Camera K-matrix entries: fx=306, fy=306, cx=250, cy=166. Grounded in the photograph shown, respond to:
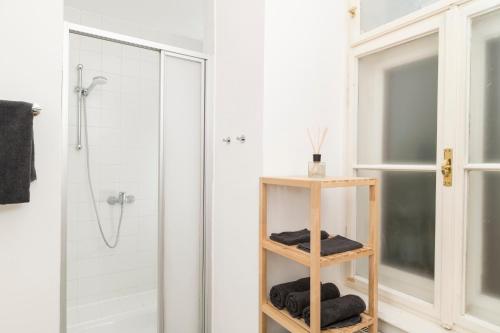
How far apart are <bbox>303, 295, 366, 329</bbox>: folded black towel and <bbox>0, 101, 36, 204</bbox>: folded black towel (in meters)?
1.15

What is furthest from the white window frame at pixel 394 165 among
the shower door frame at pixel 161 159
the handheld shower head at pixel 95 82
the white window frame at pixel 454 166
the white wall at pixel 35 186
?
the handheld shower head at pixel 95 82

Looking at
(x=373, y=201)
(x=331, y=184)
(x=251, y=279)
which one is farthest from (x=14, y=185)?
(x=373, y=201)

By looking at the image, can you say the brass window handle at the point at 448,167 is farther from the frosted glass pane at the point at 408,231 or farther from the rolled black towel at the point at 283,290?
the rolled black towel at the point at 283,290

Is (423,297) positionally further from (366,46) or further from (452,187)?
(366,46)

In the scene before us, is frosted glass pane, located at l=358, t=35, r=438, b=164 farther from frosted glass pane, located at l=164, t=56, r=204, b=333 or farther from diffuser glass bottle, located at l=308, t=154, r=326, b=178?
frosted glass pane, located at l=164, t=56, r=204, b=333

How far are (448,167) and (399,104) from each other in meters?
0.35

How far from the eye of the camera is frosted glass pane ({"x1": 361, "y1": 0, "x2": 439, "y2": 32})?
4.18 ft

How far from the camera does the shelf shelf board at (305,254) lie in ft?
3.51

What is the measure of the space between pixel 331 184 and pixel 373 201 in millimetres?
257

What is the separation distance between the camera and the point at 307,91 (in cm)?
143

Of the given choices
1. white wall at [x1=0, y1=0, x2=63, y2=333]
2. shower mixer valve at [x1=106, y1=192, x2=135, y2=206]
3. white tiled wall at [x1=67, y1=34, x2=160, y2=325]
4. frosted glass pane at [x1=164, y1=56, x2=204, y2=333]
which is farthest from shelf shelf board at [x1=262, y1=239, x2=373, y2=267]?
shower mixer valve at [x1=106, y1=192, x2=135, y2=206]

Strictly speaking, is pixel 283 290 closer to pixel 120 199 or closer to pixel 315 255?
pixel 315 255

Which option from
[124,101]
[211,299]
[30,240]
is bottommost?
[211,299]

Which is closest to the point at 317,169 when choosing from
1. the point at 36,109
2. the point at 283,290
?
the point at 283,290
